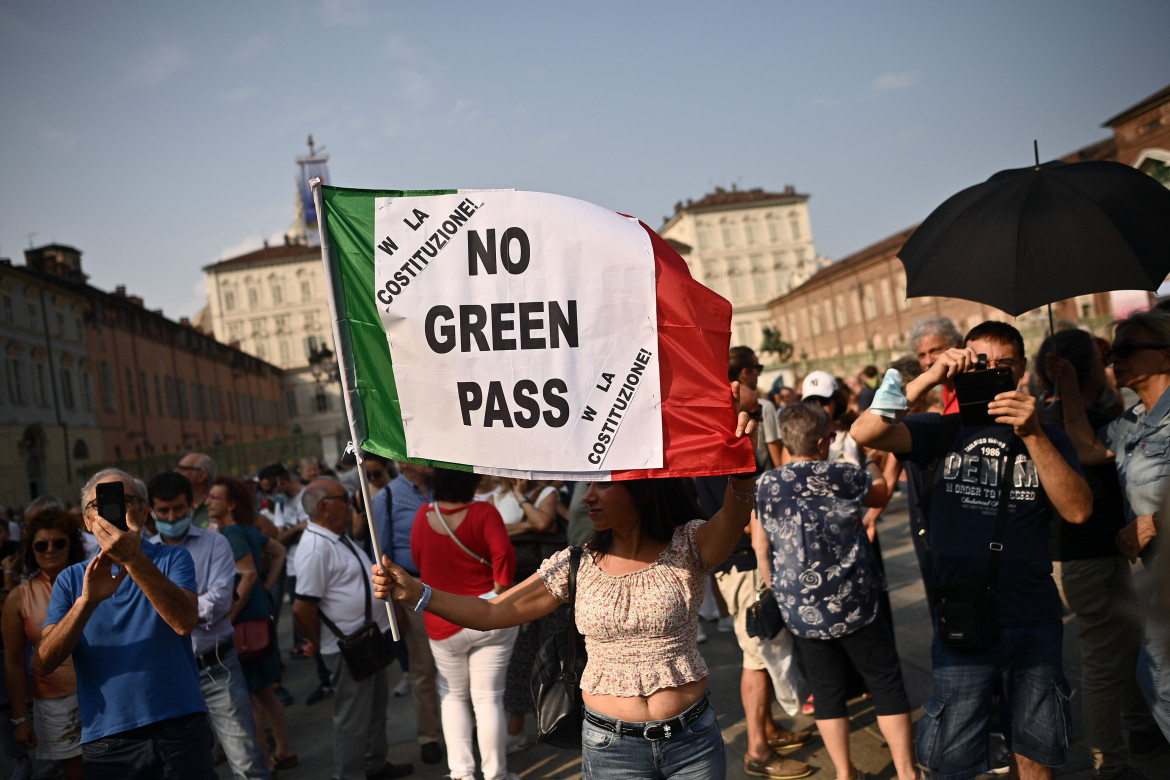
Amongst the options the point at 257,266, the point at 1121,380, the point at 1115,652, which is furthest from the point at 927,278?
the point at 257,266

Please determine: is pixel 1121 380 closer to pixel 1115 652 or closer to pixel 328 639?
pixel 1115 652

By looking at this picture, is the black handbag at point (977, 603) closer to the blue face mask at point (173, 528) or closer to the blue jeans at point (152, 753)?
the blue jeans at point (152, 753)

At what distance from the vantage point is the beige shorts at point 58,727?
16.4 ft

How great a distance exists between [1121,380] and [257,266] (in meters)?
98.1

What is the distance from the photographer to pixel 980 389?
11.1 ft

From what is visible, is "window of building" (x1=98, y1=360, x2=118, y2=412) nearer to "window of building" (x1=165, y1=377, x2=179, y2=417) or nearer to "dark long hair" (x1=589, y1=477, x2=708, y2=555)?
"window of building" (x1=165, y1=377, x2=179, y2=417)

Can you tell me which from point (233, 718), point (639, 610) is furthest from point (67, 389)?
point (639, 610)

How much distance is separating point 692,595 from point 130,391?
48.0 metres

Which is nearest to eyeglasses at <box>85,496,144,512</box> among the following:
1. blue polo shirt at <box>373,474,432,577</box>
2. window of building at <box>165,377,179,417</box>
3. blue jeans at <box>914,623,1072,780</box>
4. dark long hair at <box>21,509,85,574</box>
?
dark long hair at <box>21,509,85,574</box>

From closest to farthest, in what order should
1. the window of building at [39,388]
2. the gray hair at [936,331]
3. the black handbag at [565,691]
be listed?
the black handbag at [565,691] → the gray hair at [936,331] → the window of building at [39,388]

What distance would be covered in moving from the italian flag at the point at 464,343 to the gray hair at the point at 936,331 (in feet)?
8.27

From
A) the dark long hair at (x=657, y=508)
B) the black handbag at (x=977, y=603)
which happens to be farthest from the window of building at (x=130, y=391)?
the black handbag at (x=977, y=603)

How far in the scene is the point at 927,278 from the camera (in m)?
4.24

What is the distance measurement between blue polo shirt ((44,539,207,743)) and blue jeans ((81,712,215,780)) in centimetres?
5
